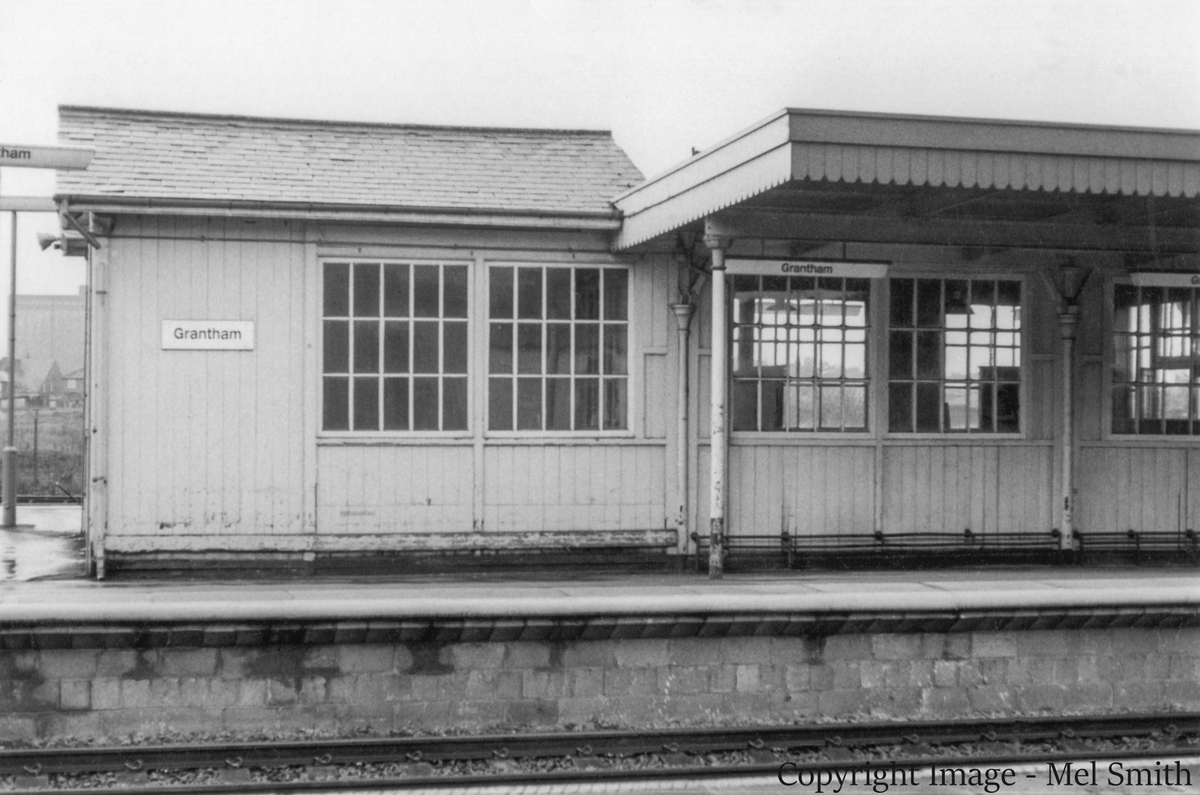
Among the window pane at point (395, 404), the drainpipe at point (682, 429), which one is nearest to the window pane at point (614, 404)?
the drainpipe at point (682, 429)

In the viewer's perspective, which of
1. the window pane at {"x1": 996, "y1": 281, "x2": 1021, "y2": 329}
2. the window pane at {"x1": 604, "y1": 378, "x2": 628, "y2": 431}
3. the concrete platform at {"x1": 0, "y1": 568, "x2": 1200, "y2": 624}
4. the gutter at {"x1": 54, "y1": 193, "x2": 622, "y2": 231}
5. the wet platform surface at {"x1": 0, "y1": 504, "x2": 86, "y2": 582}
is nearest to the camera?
the concrete platform at {"x1": 0, "y1": 568, "x2": 1200, "y2": 624}

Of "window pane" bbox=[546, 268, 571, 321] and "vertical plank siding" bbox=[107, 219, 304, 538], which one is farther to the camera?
"window pane" bbox=[546, 268, 571, 321]

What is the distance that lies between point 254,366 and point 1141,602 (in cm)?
793

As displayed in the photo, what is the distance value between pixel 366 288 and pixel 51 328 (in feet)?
112

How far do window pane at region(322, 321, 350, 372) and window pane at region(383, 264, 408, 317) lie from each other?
44cm

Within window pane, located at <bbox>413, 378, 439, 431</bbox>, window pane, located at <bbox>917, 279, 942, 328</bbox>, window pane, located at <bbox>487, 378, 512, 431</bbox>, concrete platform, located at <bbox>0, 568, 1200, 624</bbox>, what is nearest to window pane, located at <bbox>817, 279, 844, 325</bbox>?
window pane, located at <bbox>917, 279, 942, 328</bbox>

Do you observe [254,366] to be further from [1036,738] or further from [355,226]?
[1036,738]

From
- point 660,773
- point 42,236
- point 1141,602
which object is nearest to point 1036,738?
point 1141,602

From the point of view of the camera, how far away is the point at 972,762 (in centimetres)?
762

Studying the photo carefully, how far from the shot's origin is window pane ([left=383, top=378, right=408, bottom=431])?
38.9 feet

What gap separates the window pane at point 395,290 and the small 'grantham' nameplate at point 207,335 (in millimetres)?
1295

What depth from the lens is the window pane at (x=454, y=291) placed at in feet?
39.2

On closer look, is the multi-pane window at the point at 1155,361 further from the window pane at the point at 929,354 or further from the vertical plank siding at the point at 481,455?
the window pane at the point at 929,354

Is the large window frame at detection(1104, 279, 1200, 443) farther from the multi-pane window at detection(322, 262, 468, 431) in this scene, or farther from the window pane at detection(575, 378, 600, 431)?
the multi-pane window at detection(322, 262, 468, 431)
